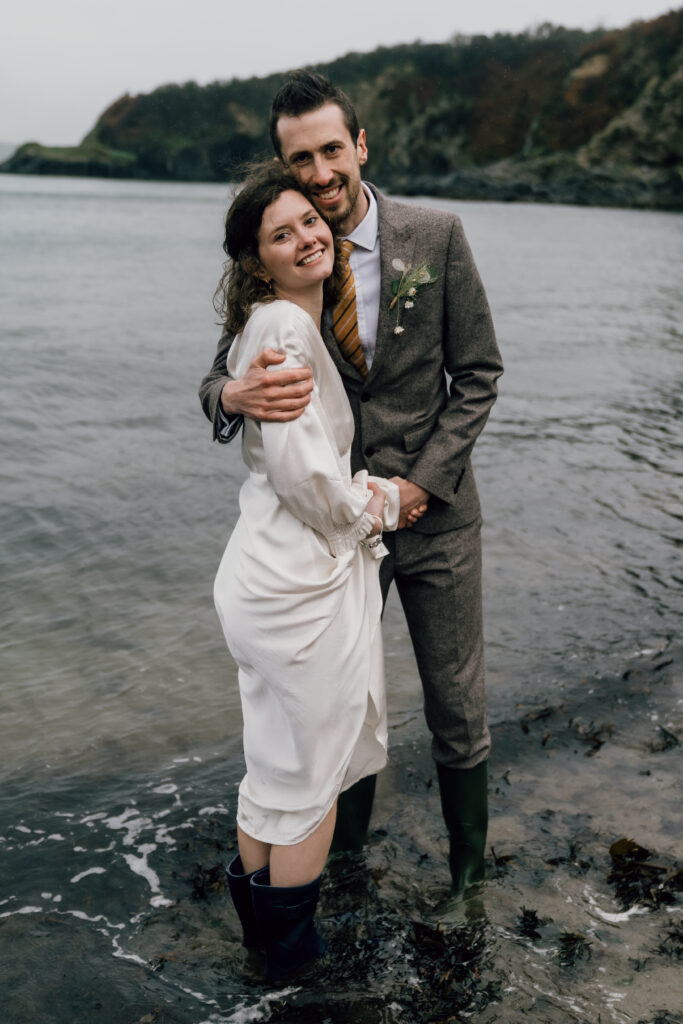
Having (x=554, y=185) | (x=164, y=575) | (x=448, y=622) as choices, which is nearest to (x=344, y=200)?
(x=448, y=622)

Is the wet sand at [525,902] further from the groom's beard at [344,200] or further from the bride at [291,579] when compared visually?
the groom's beard at [344,200]

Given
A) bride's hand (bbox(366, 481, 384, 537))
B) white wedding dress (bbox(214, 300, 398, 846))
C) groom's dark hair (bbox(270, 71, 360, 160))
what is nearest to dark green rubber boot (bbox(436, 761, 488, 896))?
white wedding dress (bbox(214, 300, 398, 846))

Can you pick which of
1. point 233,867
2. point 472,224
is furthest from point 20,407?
point 472,224

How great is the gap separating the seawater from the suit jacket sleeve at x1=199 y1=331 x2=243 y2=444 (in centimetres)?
173

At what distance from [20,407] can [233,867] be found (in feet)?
28.8

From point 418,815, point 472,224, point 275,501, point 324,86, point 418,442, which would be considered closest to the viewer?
point 275,501

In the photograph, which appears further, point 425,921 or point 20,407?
point 20,407

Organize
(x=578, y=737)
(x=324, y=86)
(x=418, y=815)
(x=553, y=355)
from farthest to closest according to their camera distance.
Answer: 1. (x=553, y=355)
2. (x=578, y=737)
3. (x=418, y=815)
4. (x=324, y=86)

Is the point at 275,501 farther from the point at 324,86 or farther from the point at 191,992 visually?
the point at 191,992

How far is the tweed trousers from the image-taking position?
317 centimetres

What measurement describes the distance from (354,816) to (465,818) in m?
0.52

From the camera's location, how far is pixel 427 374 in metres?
3.09

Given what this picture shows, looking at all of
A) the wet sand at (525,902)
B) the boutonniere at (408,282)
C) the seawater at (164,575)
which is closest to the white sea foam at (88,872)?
the seawater at (164,575)

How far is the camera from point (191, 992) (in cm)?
305
